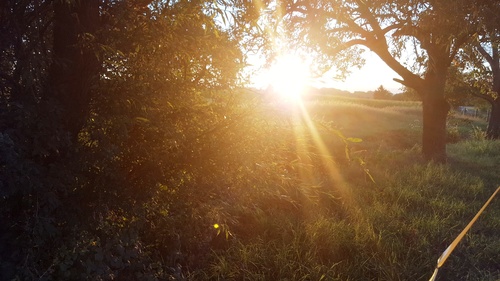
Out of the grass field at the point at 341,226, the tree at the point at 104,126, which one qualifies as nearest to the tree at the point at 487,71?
the grass field at the point at 341,226

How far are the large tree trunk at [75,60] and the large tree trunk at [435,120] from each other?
32.8 feet

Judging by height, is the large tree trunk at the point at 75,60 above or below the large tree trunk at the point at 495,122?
above

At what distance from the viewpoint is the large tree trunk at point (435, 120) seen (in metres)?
10.9

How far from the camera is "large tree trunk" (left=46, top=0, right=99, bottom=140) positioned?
134 inches

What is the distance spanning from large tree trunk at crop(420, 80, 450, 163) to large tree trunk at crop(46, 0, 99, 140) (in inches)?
394

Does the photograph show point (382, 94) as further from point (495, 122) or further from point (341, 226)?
point (341, 226)

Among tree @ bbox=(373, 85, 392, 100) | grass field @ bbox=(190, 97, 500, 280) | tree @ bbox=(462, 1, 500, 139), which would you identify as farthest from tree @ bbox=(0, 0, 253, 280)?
tree @ bbox=(373, 85, 392, 100)

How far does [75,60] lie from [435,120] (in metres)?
10.3

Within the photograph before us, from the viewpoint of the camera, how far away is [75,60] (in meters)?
3.46

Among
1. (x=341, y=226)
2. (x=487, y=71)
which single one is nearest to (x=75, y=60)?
(x=341, y=226)

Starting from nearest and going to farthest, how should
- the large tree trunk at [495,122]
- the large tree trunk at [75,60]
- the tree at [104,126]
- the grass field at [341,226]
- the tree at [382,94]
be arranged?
the tree at [104,126]
the large tree trunk at [75,60]
the grass field at [341,226]
the large tree trunk at [495,122]
the tree at [382,94]

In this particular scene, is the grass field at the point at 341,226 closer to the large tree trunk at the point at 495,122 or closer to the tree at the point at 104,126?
the tree at the point at 104,126

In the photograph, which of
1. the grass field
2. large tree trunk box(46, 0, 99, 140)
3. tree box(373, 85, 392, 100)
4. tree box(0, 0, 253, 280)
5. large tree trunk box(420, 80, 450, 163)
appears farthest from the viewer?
tree box(373, 85, 392, 100)

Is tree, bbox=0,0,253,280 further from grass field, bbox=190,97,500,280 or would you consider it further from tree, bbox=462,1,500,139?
tree, bbox=462,1,500,139
